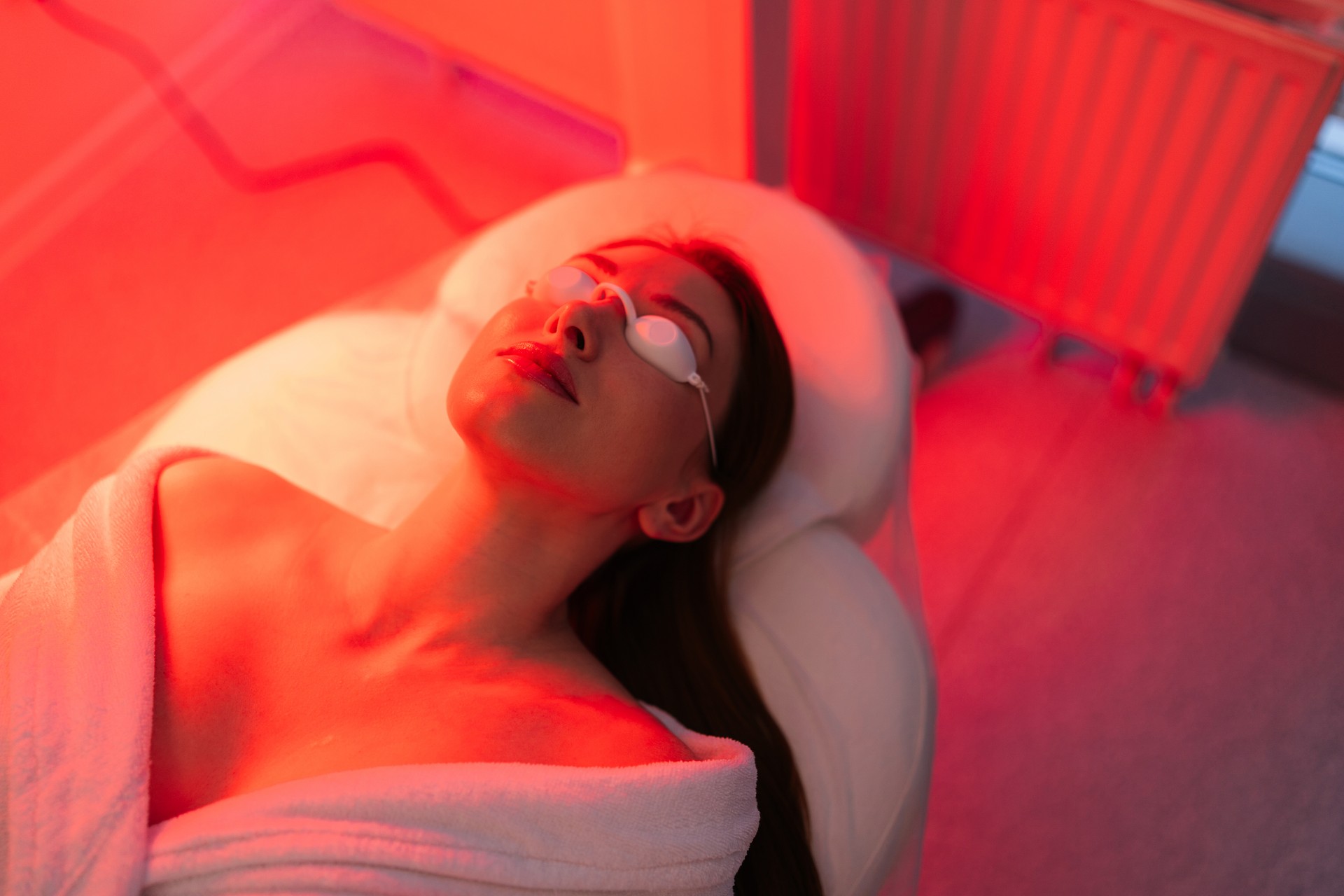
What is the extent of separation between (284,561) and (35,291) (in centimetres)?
43

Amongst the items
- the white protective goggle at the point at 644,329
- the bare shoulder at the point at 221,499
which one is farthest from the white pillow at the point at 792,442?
the white protective goggle at the point at 644,329

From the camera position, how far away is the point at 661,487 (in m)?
1.10

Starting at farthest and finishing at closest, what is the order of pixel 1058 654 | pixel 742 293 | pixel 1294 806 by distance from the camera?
pixel 1058 654 → pixel 1294 806 → pixel 742 293

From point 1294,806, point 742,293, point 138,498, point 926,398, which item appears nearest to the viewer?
point 138,498

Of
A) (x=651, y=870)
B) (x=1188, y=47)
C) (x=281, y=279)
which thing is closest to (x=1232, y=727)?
(x=1188, y=47)

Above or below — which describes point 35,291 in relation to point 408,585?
above

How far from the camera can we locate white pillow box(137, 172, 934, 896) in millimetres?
1095

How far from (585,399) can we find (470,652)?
294mm

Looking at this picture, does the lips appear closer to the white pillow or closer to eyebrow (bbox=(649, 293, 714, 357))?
eyebrow (bbox=(649, 293, 714, 357))

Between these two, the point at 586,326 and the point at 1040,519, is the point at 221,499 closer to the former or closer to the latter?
the point at 586,326

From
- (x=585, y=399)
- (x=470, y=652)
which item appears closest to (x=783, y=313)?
(x=585, y=399)

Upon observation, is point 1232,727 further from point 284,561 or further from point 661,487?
point 284,561

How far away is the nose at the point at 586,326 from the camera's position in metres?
1.00

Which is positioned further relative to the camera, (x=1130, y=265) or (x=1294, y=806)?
(x=1130, y=265)
